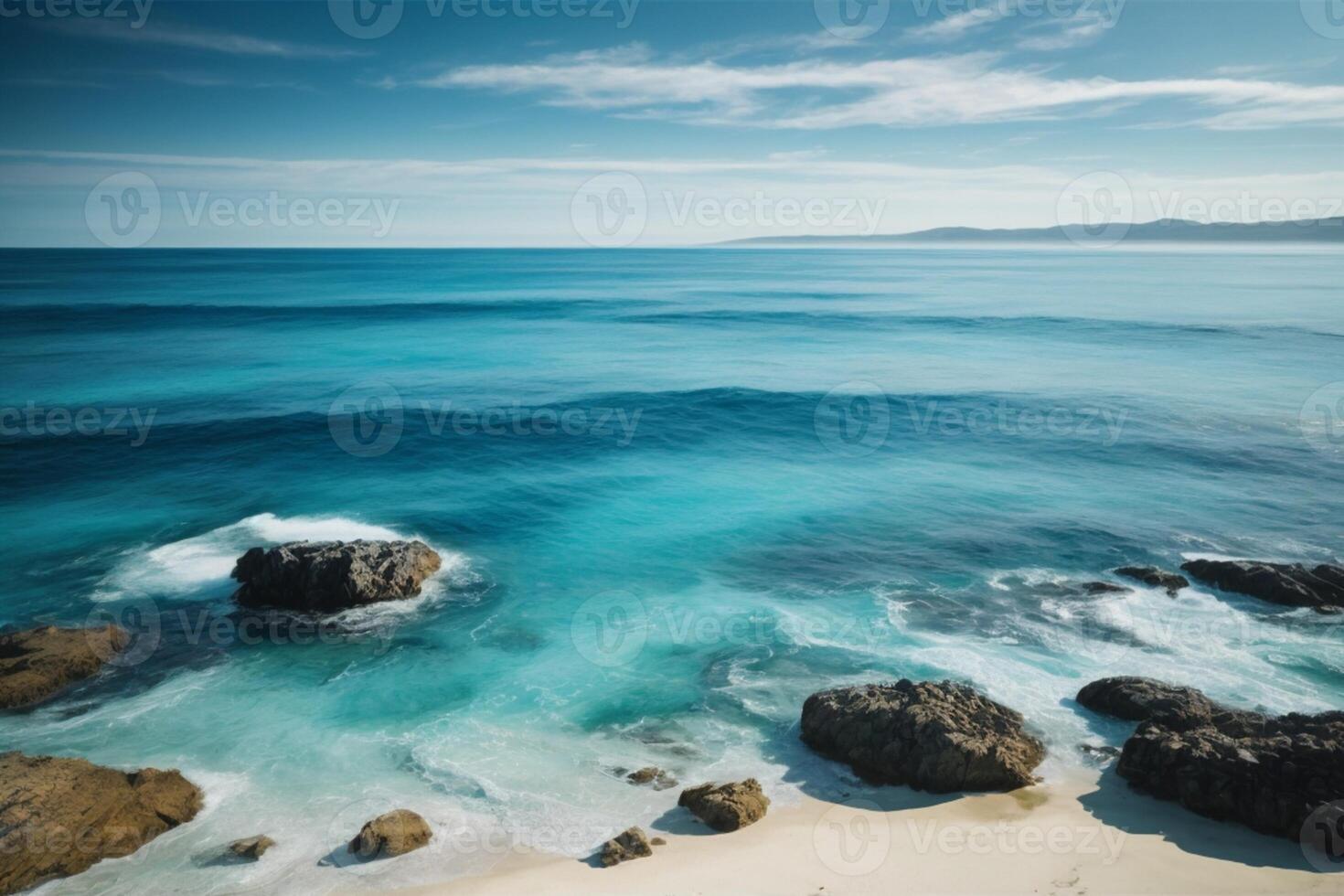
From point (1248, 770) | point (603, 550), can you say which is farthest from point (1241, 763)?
point (603, 550)

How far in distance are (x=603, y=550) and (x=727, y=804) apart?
15.3 m

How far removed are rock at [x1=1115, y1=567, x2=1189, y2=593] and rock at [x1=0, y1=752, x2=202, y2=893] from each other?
27.2m

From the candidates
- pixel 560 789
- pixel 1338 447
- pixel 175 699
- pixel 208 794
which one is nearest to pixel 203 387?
pixel 175 699

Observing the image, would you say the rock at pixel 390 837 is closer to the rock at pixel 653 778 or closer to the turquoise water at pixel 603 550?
the turquoise water at pixel 603 550

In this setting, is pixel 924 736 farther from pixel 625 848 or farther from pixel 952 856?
pixel 625 848

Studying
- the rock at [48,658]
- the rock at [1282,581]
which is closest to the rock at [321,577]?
the rock at [48,658]

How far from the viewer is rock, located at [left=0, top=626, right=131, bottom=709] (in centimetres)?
1958

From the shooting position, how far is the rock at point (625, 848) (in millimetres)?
14430

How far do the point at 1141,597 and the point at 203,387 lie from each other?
55.4 meters

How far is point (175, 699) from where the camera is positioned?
19875 millimetres

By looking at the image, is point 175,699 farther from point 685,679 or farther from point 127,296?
point 127,296

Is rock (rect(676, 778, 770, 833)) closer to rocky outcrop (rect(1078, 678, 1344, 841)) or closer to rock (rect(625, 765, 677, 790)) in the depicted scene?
rock (rect(625, 765, 677, 790))

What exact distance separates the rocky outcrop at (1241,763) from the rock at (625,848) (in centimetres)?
1032

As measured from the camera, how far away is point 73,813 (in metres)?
14.7
